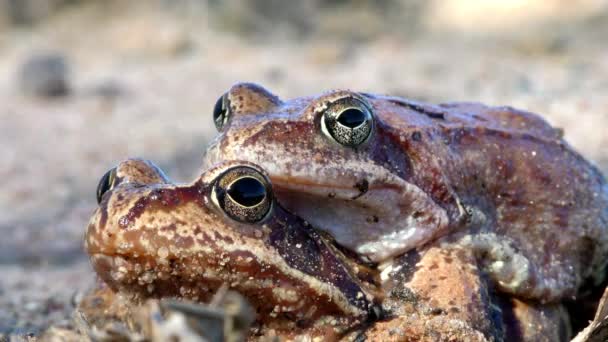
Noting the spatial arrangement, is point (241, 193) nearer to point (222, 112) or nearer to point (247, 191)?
point (247, 191)

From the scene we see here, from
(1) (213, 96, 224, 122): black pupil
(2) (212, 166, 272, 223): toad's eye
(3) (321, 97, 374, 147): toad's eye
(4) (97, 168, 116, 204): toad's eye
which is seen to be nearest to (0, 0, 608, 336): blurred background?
(4) (97, 168, 116, 204): toad's eye

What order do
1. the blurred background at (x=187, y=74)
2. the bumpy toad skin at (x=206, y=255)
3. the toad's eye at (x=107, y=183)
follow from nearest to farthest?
the bumpy toad skin at (x=206, y=255) → the toad's eye at (x=107, y=183) → the blurred background at (x=187, y=74)

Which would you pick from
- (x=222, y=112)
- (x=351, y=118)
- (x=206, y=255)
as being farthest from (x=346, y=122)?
(x=206, y=255)

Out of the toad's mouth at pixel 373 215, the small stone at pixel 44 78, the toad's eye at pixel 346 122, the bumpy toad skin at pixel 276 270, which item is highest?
the small stone at pixel 44 78

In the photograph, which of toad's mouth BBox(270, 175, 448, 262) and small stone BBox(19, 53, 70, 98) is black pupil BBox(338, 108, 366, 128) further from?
small stone BBox(19, 53, 70, 98)

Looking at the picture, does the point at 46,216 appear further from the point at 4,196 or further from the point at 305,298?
the point at 305,298

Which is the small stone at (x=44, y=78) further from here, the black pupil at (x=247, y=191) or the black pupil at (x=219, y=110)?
the black pupil at (x=247, y=191)

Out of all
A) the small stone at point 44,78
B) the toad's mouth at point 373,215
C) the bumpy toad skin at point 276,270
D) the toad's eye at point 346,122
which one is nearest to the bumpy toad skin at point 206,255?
the bumpy toad skin at point 276,270
